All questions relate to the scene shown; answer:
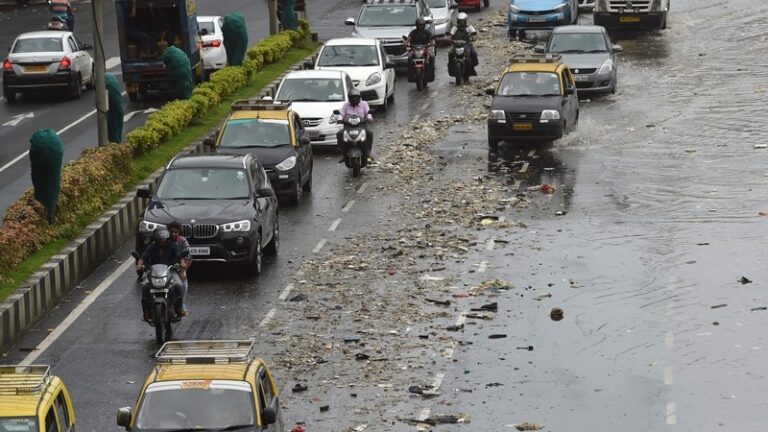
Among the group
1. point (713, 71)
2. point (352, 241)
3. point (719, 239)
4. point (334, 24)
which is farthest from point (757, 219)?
point (334, 24)

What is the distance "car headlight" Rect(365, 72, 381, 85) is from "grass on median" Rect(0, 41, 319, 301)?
2.65m

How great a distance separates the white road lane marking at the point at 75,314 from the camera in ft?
66.1

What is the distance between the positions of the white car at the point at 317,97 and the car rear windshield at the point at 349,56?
12.7 feet

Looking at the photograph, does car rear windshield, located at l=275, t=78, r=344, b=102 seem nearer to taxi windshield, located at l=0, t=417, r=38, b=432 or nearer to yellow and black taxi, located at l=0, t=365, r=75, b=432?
yellow and black taxi, located at l=0, t=365, r=75, b=432

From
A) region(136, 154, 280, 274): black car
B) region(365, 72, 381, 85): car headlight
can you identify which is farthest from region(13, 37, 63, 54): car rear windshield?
region(136, 154, 280, 274): black car

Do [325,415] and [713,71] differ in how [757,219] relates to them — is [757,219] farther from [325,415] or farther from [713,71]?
[713,71]

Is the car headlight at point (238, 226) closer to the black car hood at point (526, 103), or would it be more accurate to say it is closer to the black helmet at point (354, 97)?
the black helmet at point (354, 97)

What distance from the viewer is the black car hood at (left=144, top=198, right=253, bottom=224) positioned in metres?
23.6

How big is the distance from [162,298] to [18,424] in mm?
6485

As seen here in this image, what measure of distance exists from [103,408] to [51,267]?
4955 mm

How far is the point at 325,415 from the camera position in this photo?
687 inches

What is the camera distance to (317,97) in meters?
35.0

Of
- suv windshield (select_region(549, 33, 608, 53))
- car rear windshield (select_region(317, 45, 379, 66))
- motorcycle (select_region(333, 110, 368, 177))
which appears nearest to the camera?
motorcycle (select_region(333, 110, 368, 177))

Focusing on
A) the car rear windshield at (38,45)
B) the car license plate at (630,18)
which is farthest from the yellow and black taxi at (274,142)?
the car license plate at (630,18)
